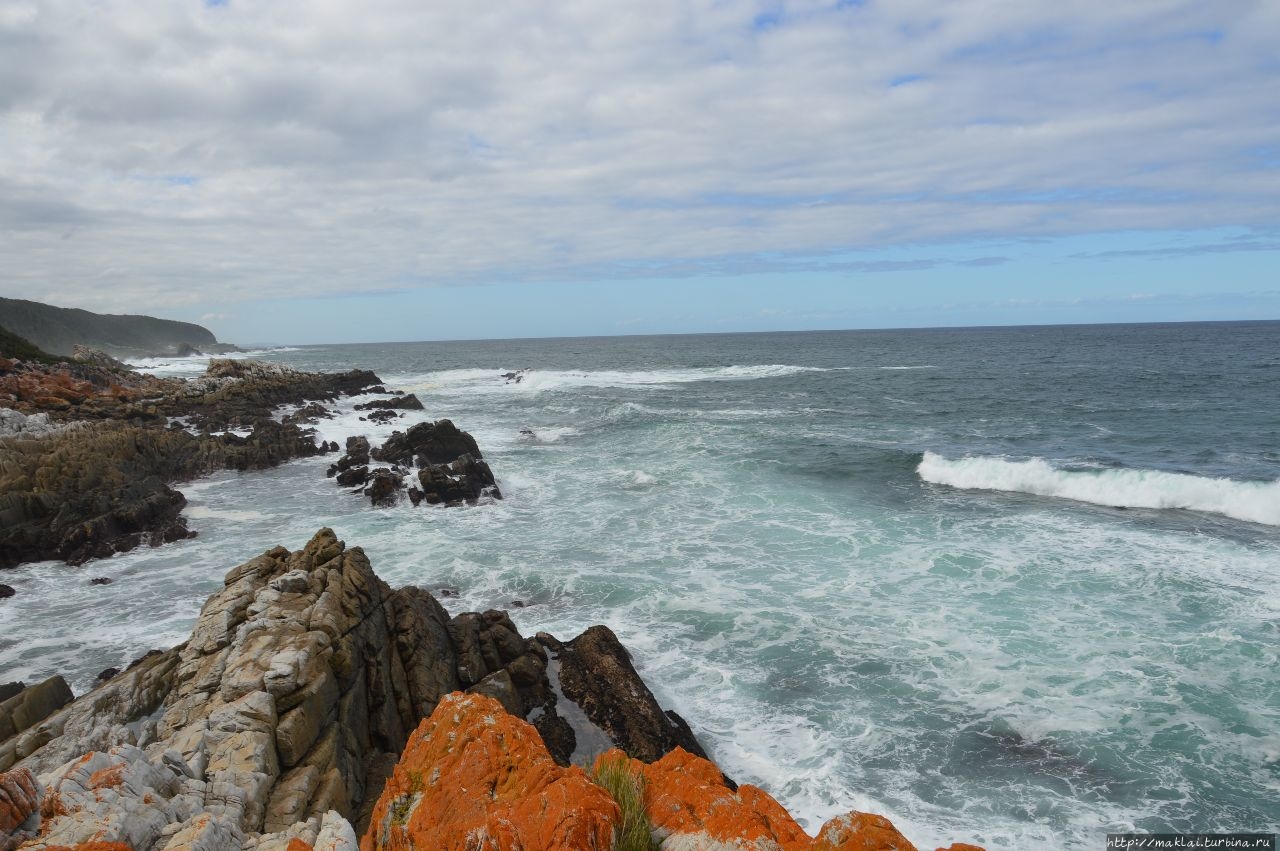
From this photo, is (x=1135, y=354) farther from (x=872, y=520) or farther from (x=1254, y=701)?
(x=1254, y=701)

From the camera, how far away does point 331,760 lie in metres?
7.64

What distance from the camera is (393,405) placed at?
44.0 metres

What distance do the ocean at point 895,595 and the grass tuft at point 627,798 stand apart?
433cm

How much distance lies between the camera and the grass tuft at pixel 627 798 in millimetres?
4727

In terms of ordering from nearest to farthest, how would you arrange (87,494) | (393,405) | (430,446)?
1. (87,494)
2. (430,446)
3. (393,405)

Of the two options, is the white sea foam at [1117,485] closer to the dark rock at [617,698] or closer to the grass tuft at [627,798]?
the dark rock at [617,698]

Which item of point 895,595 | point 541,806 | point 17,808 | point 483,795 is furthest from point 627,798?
point 895,595

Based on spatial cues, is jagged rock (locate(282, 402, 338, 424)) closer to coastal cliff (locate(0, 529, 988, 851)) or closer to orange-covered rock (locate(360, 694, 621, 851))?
coastal cliff (locate(0, 529, 988, 851))

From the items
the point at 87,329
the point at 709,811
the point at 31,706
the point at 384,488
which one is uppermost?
the point at 87,329

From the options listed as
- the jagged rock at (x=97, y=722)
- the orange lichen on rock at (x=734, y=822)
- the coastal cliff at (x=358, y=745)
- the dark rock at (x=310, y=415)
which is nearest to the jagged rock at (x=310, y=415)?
the dark rock at (x=310, y=415)

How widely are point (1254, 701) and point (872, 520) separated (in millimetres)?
10564

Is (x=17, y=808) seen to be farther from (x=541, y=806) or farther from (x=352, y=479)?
(x=352, y=479)

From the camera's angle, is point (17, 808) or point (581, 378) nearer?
point (17, 808)

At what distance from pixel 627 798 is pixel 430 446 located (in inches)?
961
